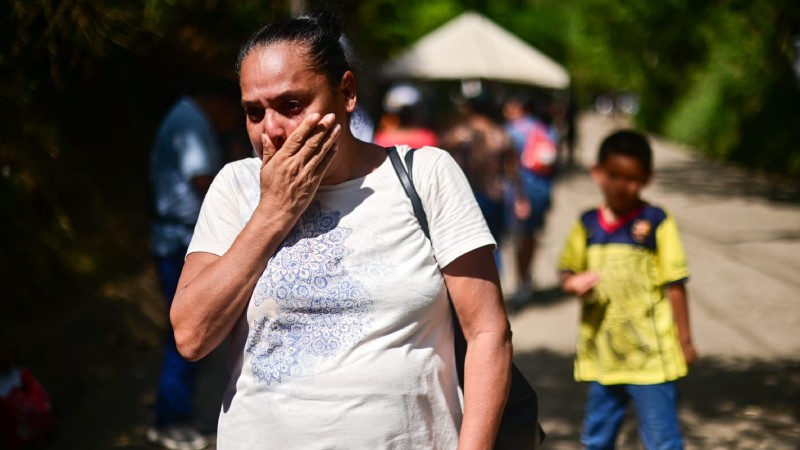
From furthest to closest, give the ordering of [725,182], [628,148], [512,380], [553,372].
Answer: [725,182]
[553,372]
[628,148]
[512,380]

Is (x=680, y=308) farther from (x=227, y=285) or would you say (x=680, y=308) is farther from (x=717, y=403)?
(x=227, y=285)

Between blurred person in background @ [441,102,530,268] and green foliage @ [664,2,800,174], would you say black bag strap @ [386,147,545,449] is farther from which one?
green foliage @ [664,2,800,174]

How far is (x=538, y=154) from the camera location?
8.72 meters

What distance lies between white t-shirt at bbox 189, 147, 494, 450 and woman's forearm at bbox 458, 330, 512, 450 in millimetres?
70

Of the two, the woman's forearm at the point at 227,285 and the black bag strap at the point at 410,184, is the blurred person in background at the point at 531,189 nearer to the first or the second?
the black bag strap at the point at 410,184

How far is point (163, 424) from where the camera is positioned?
504 cm

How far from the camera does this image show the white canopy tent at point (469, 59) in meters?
14.1

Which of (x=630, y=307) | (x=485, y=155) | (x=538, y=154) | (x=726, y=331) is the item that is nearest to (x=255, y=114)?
(x=630, y=307)

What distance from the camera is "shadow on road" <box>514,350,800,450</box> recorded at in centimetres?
486

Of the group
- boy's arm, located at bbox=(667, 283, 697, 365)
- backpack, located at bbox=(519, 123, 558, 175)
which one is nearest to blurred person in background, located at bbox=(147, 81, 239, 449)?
boy's arm, located at bbox=(667, 283, 697, 365)

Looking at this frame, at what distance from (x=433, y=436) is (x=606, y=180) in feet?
7.41

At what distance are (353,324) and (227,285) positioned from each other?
27cm

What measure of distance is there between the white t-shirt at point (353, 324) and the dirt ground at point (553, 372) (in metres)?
3.18

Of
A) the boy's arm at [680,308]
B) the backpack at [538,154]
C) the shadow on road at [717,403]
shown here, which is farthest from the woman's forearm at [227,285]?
the backpack at [538,154]
